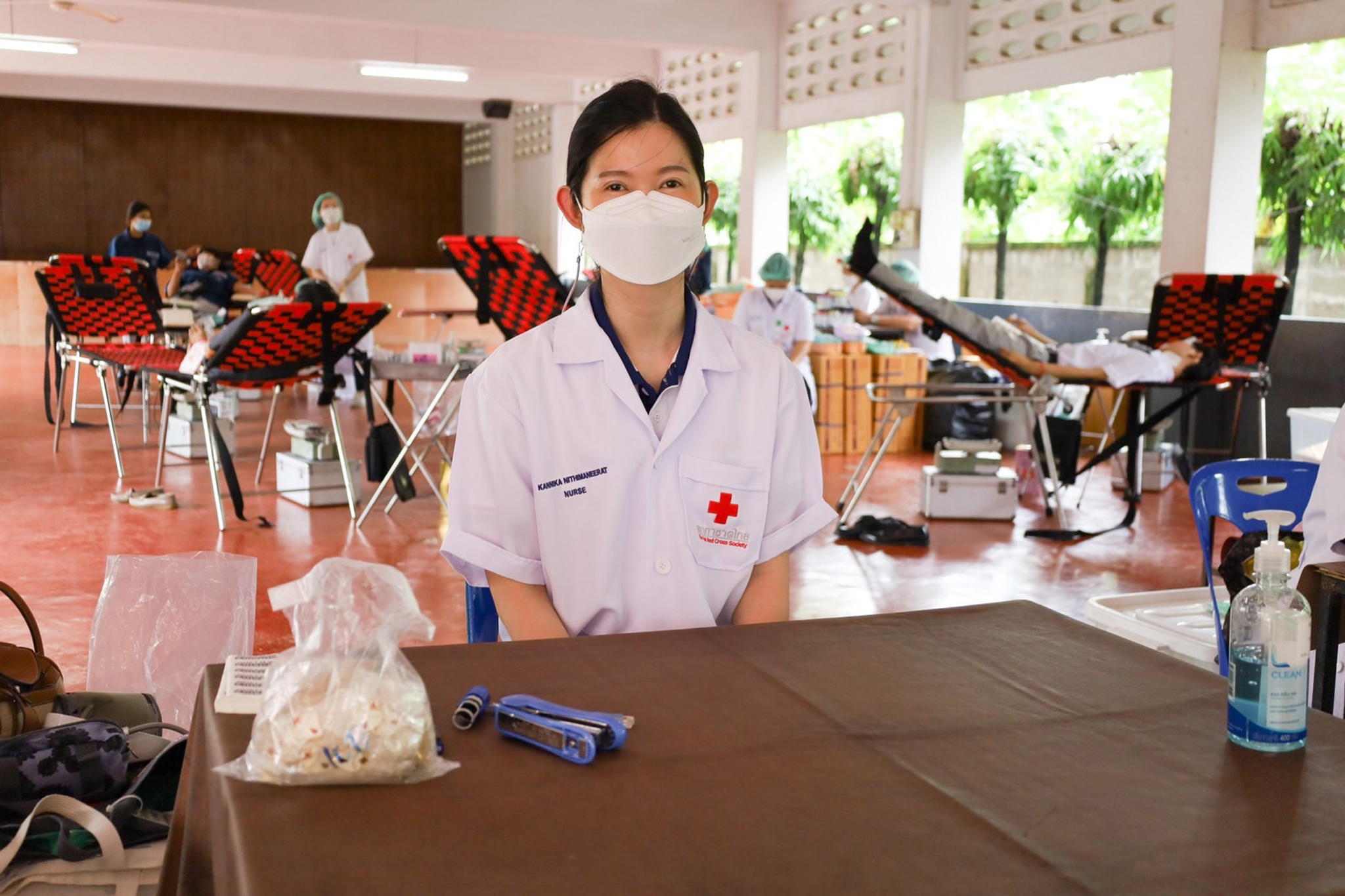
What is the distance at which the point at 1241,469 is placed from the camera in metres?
2.63

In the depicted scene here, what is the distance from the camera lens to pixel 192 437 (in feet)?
23.7

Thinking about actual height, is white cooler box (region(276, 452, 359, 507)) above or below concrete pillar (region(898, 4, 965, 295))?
below

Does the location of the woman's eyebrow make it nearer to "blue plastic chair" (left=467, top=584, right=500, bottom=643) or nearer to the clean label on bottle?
"blue plastic chair" (left=467, top=584, right=500, bottom=643)

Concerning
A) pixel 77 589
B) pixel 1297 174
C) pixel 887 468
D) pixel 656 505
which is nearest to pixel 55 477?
pixel 77 589

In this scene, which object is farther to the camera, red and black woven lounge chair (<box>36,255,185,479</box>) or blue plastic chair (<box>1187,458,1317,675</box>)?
red and black woven lounge chair (<box>36,255,185,479</box>)

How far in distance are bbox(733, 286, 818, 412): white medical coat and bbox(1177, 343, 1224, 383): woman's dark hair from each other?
232 centimetres

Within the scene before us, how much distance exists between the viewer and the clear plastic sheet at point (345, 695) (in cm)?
111

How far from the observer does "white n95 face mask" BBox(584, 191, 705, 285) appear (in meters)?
1.87

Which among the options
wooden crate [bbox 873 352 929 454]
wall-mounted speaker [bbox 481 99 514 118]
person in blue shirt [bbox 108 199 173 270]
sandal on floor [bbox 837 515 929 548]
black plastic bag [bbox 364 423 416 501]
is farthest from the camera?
wall-mounted speaker [bbox 481 99 514 118]

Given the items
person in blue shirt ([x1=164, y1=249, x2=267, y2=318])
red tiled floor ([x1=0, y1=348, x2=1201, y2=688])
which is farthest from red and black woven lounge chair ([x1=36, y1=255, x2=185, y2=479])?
person in blue shirt ([x1=164, y1=249, x2=267, y2=318])

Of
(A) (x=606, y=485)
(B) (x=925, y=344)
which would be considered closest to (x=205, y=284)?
(B) (x=925, y=344)

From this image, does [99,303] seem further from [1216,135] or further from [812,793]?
[812,793]

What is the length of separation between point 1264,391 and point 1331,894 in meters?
5.61

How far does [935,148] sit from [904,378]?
2.40 m
